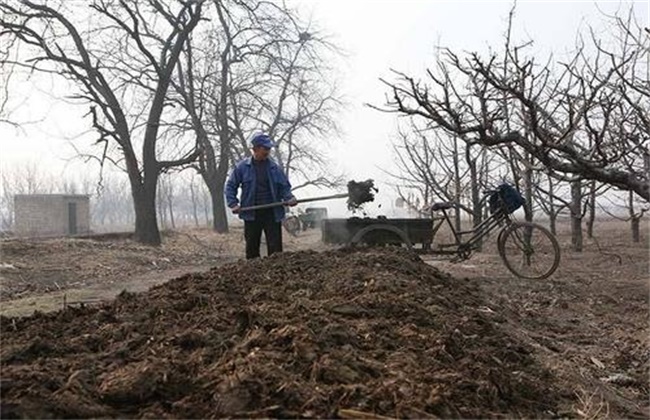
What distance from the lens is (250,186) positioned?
7.34 m

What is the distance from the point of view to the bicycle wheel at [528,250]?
8.66 metres

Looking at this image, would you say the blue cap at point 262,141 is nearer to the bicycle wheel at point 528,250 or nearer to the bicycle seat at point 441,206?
the bicycle seat at point 441,206

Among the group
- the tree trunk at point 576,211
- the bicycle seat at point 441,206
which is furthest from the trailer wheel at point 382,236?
the tree trunk at point 576,211

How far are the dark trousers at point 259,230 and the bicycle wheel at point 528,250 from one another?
314 cm

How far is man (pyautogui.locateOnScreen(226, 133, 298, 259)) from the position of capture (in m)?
7.28

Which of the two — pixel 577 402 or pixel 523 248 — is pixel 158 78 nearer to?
pixel 523 248

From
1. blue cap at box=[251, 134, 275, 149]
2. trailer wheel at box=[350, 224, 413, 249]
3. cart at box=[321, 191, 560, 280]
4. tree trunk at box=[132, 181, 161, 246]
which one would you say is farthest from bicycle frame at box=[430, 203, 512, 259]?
tree trunk at box=[132, 181, 161, 246]

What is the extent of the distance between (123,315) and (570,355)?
3.10 metres

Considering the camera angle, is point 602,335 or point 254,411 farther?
point 602,335

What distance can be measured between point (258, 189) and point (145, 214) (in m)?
10.8

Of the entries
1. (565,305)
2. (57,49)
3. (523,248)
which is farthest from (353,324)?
(57,49)

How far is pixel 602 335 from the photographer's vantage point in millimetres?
5598

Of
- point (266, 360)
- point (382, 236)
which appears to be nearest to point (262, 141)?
point (382, 236)

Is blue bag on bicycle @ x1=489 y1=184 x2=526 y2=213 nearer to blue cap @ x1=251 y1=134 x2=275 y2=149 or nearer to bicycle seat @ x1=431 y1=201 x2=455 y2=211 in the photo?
bicycle seat @ x1=431 y1=201 x2=455 y2=211
